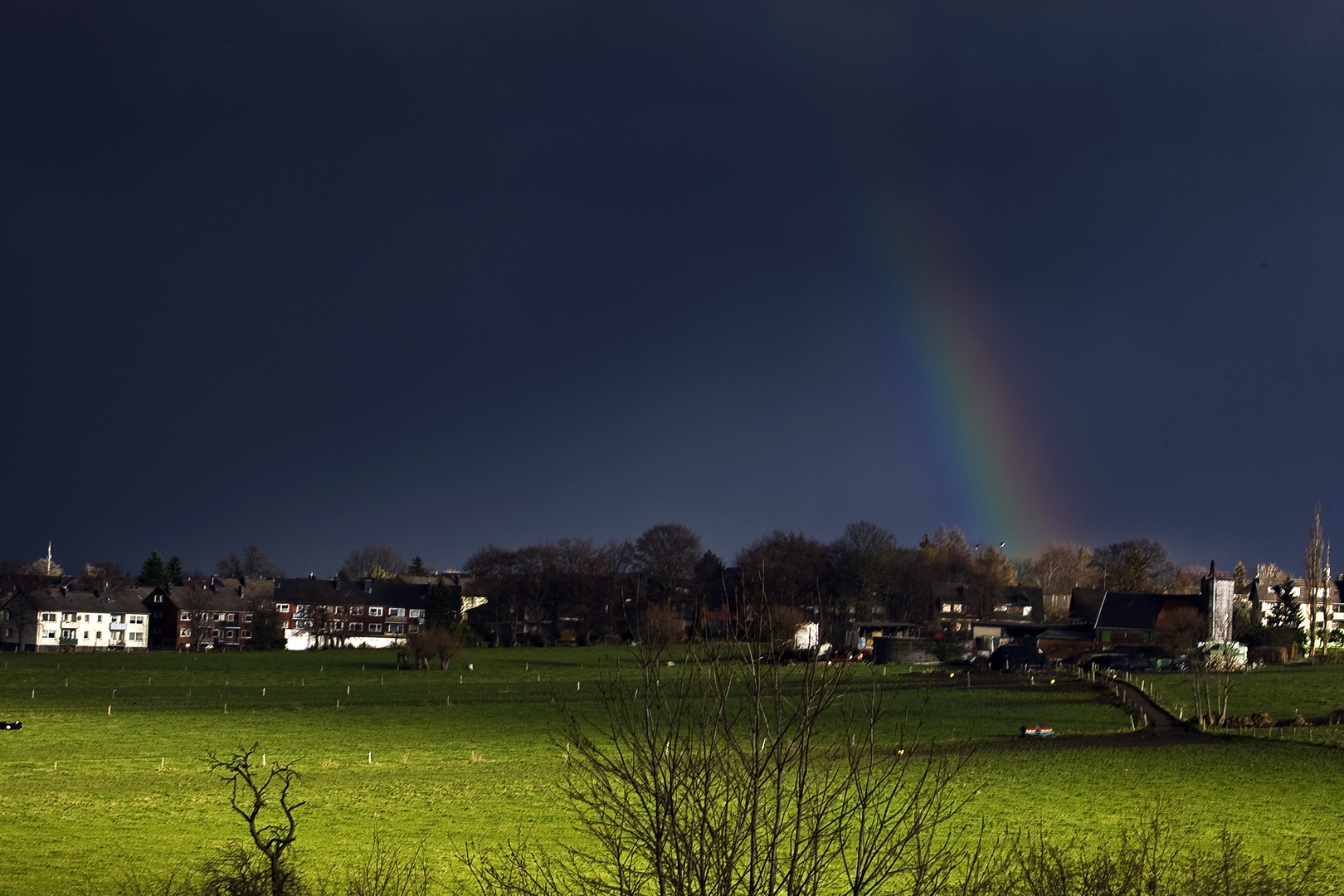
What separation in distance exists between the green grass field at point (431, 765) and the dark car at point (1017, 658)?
35.5 ft

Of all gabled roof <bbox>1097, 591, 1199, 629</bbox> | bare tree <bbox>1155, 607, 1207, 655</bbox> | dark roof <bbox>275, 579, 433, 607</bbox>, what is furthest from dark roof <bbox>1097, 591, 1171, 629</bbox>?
dark roof <bbox>275, 579, 433, 607</bbox>

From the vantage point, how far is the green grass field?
111ft

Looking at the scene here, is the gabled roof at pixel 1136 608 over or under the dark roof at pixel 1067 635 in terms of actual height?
over

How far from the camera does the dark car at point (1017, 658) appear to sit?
345ft

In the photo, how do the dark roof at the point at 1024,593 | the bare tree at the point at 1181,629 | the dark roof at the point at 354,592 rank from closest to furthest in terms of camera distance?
the bare tree at the point at 1181,629 < the dark roof at the point at 354,592 < the dark roof at the point at 1024,593

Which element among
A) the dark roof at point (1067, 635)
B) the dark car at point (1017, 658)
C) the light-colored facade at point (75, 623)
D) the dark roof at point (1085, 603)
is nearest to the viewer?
the dark car at point (1017, 658)

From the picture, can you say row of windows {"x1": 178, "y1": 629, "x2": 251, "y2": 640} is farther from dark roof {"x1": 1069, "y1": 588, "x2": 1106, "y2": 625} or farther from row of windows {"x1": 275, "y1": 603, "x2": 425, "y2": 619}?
dark roof {"x1": 1069, "y1": 588, "x2": 1106, "y2": 625}

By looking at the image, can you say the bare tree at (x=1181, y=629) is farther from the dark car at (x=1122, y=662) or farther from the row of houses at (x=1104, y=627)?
the dark car at (x=1122, y=662)

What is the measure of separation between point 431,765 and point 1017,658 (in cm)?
6962

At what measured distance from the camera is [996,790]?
4122 centimetres

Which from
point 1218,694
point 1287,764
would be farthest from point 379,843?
point 1218,694

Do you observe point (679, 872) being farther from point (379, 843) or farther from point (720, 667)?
point (379, 843)

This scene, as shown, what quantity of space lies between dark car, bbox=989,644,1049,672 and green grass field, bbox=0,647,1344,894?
35.5 feet

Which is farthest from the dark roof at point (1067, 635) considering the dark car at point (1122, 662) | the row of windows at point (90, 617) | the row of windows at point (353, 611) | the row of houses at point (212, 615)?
the row of windows at point (90, 617)
